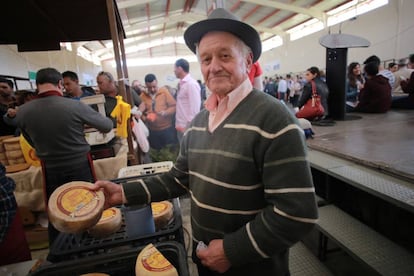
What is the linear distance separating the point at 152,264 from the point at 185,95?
9.24 feet

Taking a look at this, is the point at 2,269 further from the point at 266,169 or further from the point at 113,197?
the point at 266,169

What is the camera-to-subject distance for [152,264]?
74 centimetres

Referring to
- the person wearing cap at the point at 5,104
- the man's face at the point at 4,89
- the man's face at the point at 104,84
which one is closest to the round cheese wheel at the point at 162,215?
the man's face at the point at 104,84

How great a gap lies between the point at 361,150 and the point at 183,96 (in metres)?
2.22

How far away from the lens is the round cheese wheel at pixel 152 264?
28.2 inches

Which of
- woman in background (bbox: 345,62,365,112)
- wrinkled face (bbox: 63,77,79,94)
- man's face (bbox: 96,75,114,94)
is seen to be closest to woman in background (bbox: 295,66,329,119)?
woman in background (bbox: 345,62,365,112)

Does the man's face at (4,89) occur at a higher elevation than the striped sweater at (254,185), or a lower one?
higher

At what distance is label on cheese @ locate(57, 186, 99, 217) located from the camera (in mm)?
847

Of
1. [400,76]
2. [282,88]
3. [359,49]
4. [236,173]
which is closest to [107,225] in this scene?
[236,173]

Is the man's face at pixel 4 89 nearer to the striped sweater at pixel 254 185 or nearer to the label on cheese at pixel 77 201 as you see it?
the label on cheese at pixel 77 201

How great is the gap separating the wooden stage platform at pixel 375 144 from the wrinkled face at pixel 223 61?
4.43 ft

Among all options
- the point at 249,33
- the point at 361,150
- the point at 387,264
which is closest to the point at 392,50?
the point at 361,150

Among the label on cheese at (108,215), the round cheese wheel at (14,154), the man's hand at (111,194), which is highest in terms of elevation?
the man's hand at (111,194)

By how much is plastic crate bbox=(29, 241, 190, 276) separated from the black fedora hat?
2.50 ft
